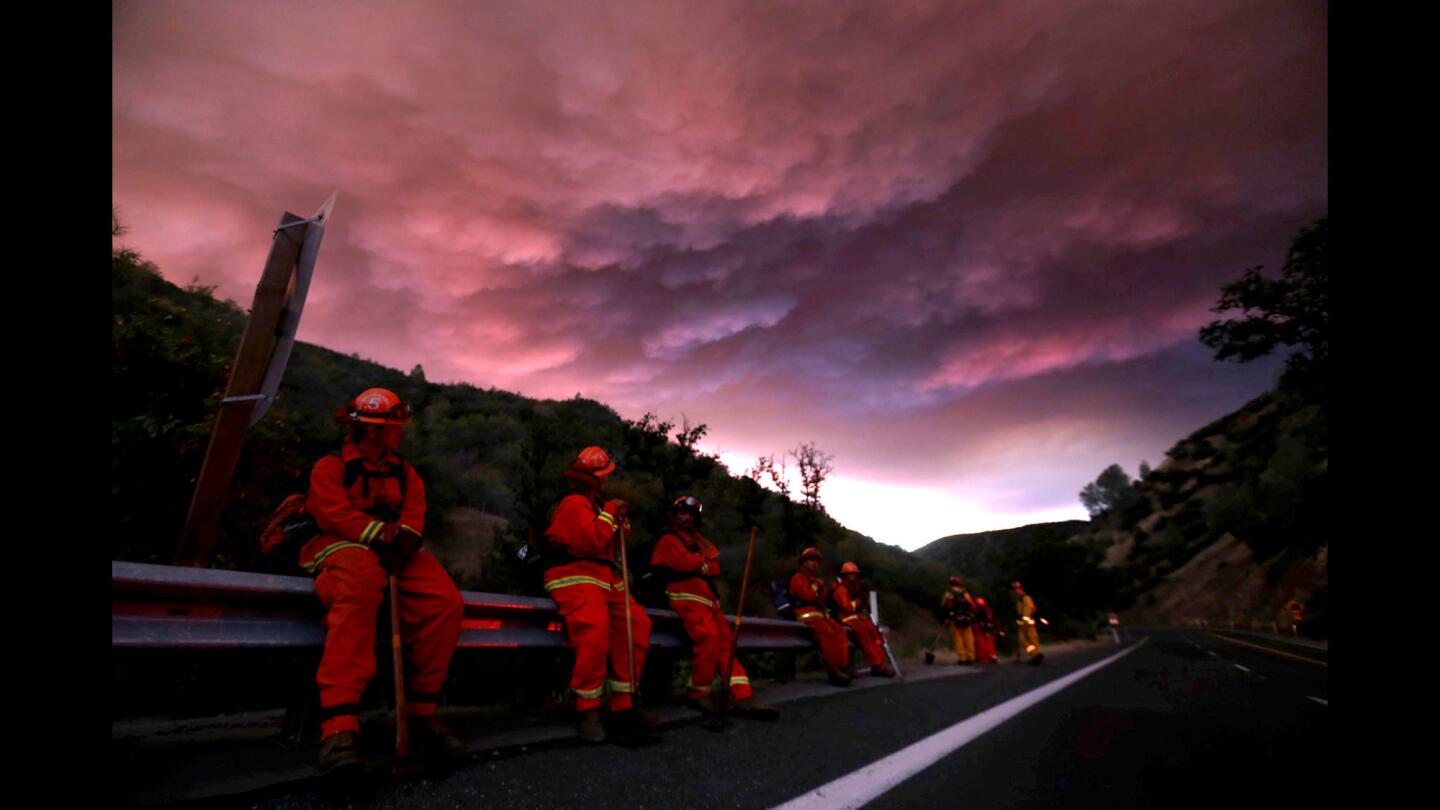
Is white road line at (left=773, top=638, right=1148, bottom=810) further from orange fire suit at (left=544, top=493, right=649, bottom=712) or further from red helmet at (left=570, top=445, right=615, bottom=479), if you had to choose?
red helmet at (left=570, top=445, right=615, bottom=479)

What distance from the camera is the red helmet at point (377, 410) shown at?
3494 mm

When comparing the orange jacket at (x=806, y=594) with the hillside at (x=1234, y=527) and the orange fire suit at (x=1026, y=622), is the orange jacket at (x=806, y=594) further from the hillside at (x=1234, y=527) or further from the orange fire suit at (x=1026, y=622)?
the hillside at (x=1234, y=527)

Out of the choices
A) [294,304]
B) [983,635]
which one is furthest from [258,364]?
[983,635]

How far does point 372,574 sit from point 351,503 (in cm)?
41

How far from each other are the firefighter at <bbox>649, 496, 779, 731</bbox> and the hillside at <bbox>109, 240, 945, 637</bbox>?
4.01 ft

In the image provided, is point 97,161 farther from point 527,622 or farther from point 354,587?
point 527,622

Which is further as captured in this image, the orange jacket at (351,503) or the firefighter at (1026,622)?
the firefighter at (1026,622)

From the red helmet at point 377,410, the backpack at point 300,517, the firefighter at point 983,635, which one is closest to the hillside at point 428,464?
the backpack at point 300,517

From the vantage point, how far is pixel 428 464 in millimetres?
17969

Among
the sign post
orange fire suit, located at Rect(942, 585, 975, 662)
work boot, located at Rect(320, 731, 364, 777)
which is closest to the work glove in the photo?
work boot, located at Rect(320, 731, 364, 777)

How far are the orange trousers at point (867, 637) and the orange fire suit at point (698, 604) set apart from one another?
→ 457 cm

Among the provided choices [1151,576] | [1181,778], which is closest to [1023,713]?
[1181,778]

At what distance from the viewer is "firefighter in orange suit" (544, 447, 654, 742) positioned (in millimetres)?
3977

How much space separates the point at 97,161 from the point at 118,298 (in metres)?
9.39
